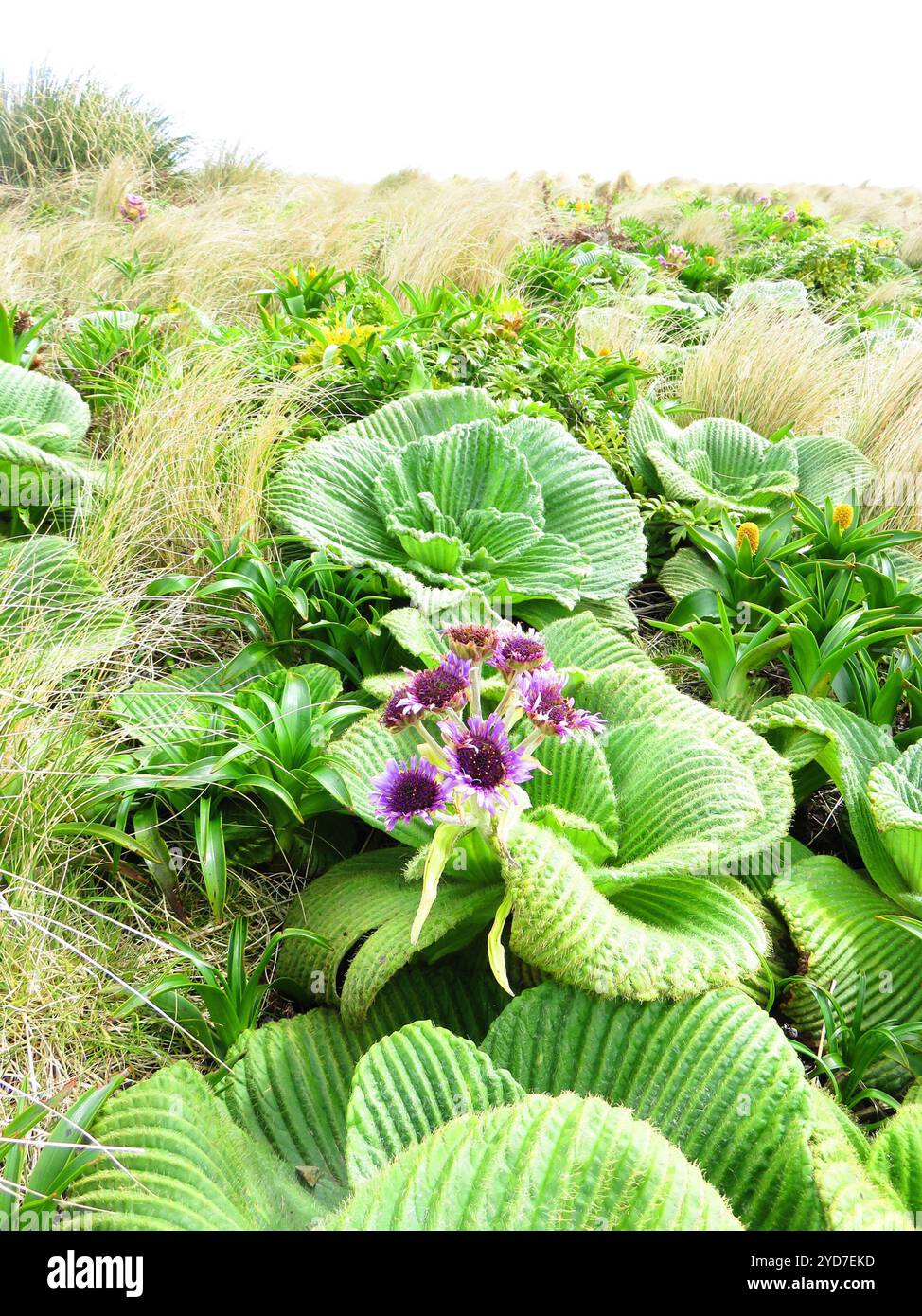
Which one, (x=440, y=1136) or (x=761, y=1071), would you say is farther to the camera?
(x=761, y=1071)

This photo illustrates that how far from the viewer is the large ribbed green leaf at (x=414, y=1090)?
100 centimetres

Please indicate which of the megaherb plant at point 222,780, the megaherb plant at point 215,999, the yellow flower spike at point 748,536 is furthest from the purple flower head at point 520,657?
the yellow flower spike at point 748,536

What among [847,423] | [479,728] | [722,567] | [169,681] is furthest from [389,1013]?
[847,423]

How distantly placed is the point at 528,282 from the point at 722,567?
9.70 feet

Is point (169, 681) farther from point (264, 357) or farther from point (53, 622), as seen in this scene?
point (264, 357)

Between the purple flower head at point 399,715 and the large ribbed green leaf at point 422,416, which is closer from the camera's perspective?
the purple flower head at point 399,715

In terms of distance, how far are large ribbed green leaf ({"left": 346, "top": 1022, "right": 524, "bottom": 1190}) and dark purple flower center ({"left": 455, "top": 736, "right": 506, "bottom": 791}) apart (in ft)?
0.99

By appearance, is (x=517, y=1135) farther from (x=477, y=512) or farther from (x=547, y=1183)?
(x=477, y=512)

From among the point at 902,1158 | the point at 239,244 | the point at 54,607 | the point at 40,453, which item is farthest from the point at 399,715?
the point at 239,244

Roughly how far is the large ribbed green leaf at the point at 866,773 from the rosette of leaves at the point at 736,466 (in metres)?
0.97

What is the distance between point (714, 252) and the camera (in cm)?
712

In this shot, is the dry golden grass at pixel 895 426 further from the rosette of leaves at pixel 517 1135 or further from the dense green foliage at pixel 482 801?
the rosette of leaves at pixel 517 1135

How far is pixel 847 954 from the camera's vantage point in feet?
4.79

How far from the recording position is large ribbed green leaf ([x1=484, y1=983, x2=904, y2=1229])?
1.01 meters
